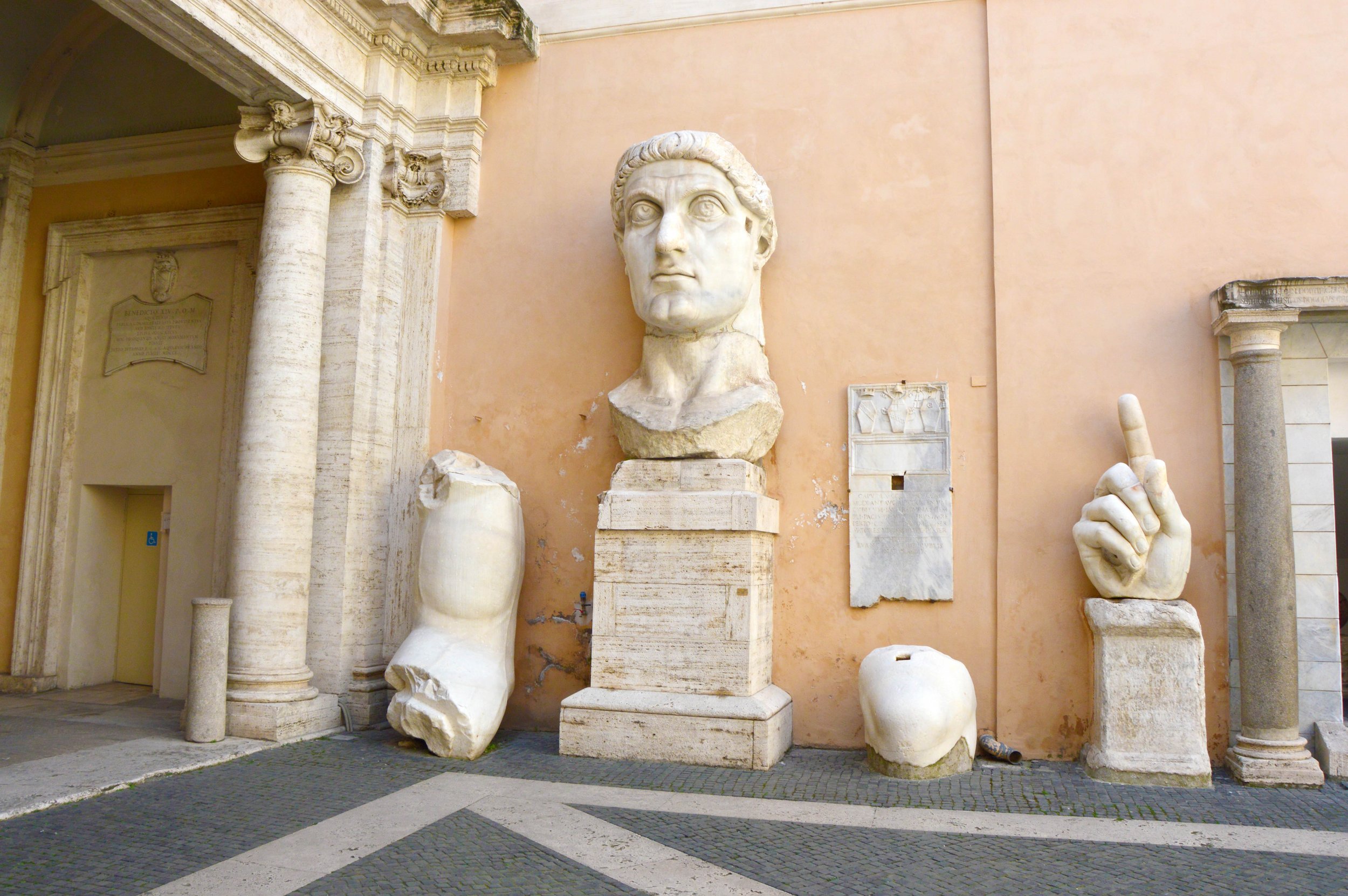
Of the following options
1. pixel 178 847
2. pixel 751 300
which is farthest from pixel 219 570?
pixel 751 300

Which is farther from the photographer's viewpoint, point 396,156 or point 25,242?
point 25,242

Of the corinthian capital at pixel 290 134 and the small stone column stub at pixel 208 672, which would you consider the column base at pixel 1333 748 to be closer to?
the small stone column stub at pixel 208 672

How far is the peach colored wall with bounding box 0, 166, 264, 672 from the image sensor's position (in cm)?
698

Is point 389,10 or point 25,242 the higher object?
point 389,10

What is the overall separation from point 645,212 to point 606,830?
3224mm

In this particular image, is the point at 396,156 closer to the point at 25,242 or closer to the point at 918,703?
the point at 25,242

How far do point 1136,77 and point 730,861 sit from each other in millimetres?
4794

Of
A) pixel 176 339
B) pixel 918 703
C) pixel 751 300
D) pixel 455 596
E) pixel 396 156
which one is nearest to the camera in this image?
pixel 918 703

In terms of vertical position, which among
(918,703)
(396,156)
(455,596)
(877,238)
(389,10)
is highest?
(389,10)

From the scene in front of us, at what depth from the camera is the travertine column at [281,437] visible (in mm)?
5344

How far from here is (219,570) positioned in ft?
21.6

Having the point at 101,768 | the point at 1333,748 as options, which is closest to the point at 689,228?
the point at 101,768

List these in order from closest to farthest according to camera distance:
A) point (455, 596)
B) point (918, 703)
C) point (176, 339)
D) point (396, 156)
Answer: point (918, 703) → point (455, 596) → point (396, 156) → point (176, 339)

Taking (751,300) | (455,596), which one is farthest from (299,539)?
(751,300)
